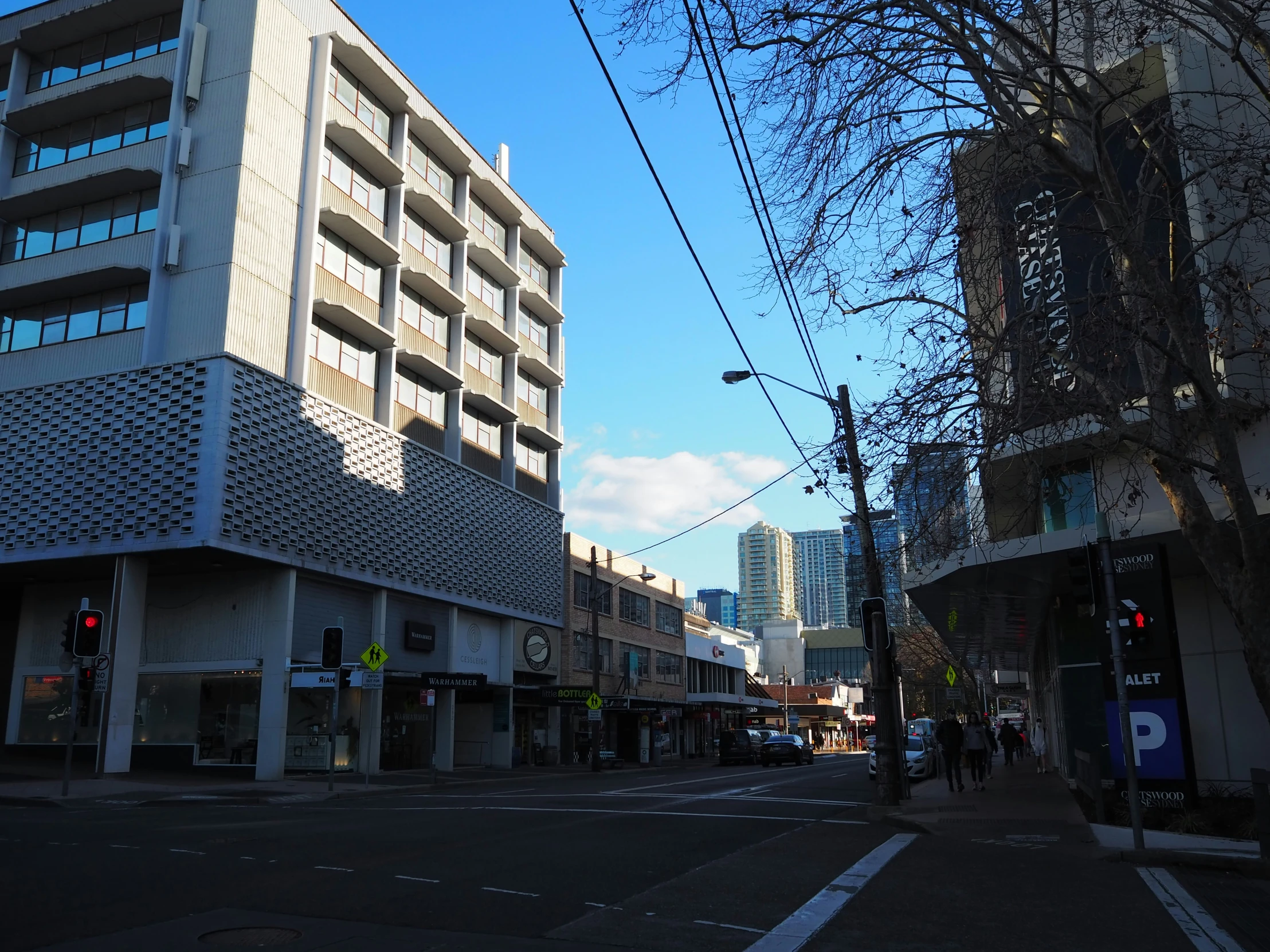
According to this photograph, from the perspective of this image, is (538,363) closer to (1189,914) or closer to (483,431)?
(483,431)

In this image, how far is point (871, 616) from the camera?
20.1 meters

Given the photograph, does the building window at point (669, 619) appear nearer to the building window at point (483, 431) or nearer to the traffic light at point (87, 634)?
the building window at point (483, 431)

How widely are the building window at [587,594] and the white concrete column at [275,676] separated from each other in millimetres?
20382

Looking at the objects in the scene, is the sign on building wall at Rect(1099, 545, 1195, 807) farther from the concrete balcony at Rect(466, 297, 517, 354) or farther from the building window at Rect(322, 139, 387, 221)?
the concrete balcony at Rect(466, 297, 517, 354)

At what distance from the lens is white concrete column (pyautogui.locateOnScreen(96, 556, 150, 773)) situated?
2850 cm

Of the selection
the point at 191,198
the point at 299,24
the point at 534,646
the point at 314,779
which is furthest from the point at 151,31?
the point at 534,646

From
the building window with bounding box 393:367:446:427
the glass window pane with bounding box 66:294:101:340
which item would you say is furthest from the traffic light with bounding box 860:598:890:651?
the glass window pane with bounding box 66:294:101:340

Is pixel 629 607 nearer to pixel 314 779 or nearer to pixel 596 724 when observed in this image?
pixel 596 724

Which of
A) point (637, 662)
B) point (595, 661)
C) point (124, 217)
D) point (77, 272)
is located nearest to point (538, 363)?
point (595, 661)

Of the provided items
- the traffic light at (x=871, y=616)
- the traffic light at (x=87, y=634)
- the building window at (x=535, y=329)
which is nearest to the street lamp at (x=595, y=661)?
the building window at (x=535, y=329)

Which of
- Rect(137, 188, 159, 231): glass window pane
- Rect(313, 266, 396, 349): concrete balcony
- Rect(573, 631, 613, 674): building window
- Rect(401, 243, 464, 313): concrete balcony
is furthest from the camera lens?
Rect(573, 631, 613, 674): building window

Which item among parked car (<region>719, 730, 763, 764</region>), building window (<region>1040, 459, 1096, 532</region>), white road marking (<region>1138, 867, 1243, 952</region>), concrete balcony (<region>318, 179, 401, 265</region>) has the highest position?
concrete balcony (<region>318, 179, 401, 265</region>)

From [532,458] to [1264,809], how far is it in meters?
40.8

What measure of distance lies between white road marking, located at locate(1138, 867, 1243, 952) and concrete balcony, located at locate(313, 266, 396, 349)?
Answer: 29220 mm
